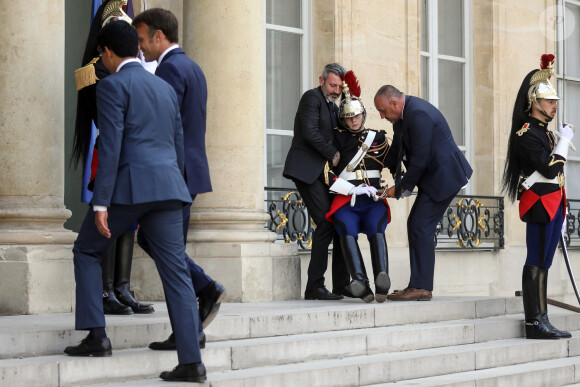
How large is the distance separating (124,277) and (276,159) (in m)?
3.81

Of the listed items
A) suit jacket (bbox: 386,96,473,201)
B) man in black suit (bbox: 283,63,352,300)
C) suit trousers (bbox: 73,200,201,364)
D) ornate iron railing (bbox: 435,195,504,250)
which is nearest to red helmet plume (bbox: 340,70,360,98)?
man in black suit (bbox: 283,63,352,300)

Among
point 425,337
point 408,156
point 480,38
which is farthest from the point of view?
point 480,38

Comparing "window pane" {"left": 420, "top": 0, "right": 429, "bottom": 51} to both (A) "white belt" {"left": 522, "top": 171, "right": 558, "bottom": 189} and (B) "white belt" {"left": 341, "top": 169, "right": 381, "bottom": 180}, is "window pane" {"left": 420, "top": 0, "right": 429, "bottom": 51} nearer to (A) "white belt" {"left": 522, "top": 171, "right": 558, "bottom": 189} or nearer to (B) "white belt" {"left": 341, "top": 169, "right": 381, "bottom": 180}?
(B) "white belt" {"left": 341, "top": 169, "right": 381, "bottom": 180}

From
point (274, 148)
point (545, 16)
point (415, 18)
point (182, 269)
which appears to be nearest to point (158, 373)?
point (182, 269)

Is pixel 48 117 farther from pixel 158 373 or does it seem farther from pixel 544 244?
pixel 544 244

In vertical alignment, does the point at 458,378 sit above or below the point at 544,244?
below

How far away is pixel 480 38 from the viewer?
43.2 feet

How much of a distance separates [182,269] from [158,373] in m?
0.85

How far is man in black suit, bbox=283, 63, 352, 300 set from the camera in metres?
8.91

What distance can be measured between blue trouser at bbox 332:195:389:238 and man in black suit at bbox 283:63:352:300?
26cm

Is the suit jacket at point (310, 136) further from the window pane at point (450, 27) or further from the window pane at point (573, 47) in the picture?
the window pane at point (573, 47)

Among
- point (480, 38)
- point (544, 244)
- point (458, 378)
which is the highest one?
point (480, 38)

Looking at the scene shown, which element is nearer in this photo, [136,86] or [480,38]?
[136,86]

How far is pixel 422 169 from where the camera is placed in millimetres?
8805
